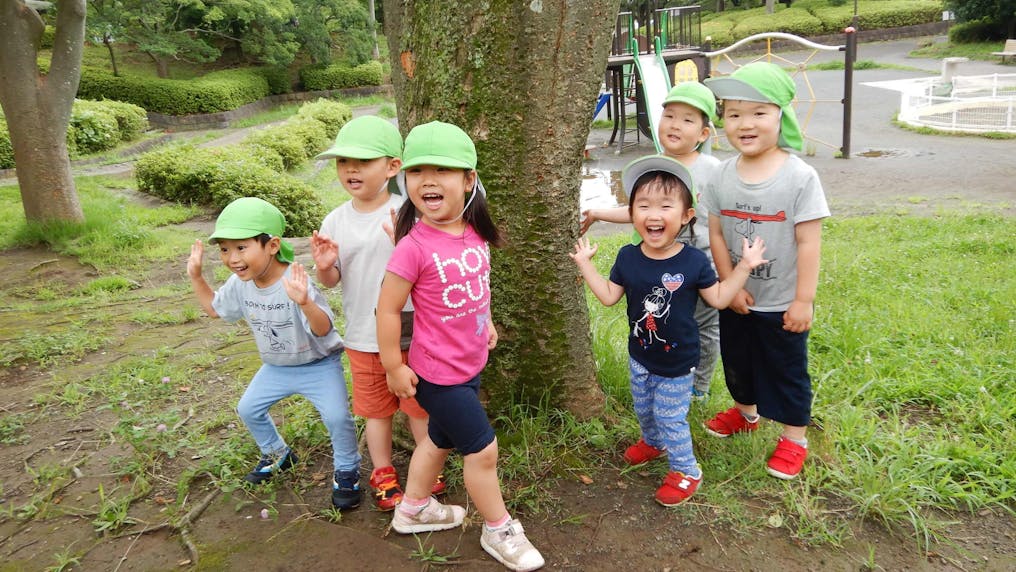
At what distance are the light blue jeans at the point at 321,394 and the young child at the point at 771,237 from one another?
1623mm

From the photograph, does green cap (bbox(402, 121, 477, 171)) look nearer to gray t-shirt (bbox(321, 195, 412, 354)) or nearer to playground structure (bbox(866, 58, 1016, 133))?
gray t-shirt (bbox(321, 195, 412, 354))

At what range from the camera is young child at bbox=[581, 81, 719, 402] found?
10.5 ft

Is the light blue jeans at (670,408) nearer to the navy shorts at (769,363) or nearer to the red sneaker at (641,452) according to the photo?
the red sneaker at (641,452)

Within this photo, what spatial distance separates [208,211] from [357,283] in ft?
27.0

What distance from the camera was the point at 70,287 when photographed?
6738 millimetres

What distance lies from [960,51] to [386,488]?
99.3 feet

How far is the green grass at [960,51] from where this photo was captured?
24.7 m

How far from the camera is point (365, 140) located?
261 centimetres

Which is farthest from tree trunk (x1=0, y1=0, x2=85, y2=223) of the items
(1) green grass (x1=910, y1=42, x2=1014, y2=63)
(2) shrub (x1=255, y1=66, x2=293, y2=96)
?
(1) green grass (x1=910, y1=42, x2=1014, y2=63)

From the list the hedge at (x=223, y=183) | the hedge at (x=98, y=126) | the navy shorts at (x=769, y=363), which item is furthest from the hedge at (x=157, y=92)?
the navy shorts at (x=769, y=363)

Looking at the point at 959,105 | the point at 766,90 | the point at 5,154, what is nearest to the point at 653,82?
the point at 959,105

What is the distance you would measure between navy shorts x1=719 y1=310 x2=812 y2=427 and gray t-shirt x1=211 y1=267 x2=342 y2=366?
1679mm

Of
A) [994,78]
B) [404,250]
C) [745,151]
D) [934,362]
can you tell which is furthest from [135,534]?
[994,78]

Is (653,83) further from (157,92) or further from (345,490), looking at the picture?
(157,92)
